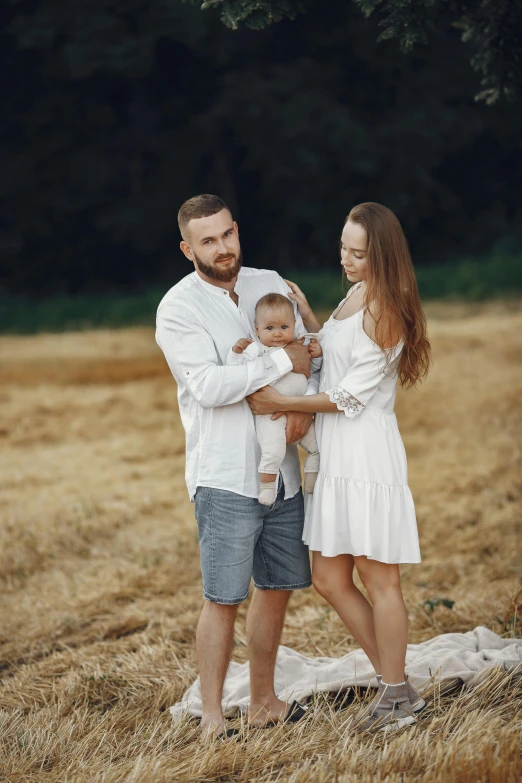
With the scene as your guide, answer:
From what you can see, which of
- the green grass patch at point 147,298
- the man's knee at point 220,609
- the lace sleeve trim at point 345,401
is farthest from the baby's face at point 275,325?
the green grass patch at point 147,298


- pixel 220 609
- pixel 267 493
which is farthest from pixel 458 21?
pixel 220 609

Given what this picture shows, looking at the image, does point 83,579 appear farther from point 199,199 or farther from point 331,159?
point 331,159

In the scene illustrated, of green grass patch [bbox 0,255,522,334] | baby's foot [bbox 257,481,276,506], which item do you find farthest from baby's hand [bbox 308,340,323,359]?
green grass patch [bbox 0,255,522,334]

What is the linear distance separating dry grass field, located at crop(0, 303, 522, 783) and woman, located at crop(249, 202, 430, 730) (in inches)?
12.2

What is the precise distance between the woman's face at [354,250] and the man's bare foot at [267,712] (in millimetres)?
1651

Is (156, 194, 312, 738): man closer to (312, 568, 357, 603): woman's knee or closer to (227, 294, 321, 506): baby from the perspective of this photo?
(227, 294, 321, 506): baby

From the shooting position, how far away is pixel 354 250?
135 inches

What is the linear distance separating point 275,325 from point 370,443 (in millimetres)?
543

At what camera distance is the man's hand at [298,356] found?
343 cm

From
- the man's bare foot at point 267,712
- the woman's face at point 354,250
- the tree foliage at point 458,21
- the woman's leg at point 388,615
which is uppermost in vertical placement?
the tree foliage at point 458,21

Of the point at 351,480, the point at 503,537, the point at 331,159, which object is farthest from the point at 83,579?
the point at 331,159

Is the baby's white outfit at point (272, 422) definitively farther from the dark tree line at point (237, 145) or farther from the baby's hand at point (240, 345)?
the dark tree line at point (237, 145)

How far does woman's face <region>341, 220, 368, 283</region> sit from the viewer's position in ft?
11.1

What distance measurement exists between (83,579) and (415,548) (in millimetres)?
3233
